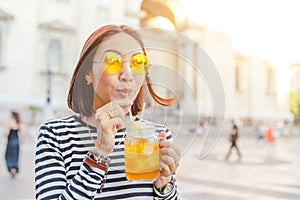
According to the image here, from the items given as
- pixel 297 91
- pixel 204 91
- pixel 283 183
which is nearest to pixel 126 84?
pixel 204 91

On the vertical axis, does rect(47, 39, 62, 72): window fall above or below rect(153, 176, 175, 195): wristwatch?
above

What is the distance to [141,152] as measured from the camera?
64 cm

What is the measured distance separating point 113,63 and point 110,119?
0.34 ft

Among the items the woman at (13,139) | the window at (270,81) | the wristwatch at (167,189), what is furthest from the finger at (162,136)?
the window at (270,81)

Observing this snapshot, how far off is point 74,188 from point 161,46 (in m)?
0.29

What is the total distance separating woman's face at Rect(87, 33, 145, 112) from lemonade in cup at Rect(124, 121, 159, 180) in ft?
0.15

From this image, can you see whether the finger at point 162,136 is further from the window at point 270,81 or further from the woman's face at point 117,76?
the window at point 270,81

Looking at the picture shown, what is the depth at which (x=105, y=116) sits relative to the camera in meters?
0.63

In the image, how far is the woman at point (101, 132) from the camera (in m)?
0.66

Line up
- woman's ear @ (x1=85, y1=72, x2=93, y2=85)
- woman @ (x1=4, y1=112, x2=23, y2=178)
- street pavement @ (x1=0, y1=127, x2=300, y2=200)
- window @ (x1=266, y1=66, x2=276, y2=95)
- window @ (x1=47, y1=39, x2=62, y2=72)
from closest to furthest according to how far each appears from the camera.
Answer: woman's ear @ (x1=85, y1=72, x2=93, y2=85) < street pavement @ (x1=0, y1=127, x2=300, y2=200) < woman @ (x1=4, y1=112, x2=23, y2=178) < window @ (x1=47, y1=39, x2=62, y2=72) < window @ (x1=266, y1=66, x2=276, y2=95)

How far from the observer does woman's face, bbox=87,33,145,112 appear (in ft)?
2.19

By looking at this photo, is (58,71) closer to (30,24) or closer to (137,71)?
(30,24)

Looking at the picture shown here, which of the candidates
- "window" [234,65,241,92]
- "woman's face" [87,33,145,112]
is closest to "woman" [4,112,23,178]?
"woman's face" [87,33,145,112]

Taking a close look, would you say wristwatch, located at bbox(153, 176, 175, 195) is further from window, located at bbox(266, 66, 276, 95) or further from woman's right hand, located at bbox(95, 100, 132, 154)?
window, located at bbox(266, 66, 276, 95)
